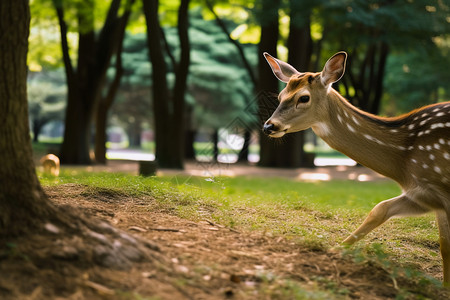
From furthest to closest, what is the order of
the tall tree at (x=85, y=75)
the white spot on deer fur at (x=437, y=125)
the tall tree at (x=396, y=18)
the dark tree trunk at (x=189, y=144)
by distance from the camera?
1. the dark tree trunk at (x=189, y=144)
2. the tall tree at (x=85, y=75)
3. the tall tree at (x=396, y=18)
4. the white spot on deer fur at (x=437, y=125)

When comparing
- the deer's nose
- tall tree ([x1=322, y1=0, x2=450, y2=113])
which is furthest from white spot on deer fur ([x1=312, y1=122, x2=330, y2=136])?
tall tree ([x1=322, y1=0, x2=450, y2=113])

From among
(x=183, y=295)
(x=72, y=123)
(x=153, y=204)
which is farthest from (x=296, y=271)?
(x=72, y=123)

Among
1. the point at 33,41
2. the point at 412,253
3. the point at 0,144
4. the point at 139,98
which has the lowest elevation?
the point at 412,253

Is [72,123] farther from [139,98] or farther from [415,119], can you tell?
[415,119]

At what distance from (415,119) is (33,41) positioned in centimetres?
2364

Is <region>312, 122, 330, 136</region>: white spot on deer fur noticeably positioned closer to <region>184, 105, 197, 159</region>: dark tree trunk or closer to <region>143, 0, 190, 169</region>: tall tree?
<region>143, 0, 190, 169</region>: tall tree

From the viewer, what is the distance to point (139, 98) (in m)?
33.7

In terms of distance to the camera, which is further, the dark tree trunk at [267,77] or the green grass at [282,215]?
the dark tree trunk at [267,77]

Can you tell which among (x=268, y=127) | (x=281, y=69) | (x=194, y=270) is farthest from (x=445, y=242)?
(x=194, y=270)

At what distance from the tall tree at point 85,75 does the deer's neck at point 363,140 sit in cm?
1520

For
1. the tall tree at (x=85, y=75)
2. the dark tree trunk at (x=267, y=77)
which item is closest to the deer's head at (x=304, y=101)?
the dark tree trunk at (x=267, y=77)

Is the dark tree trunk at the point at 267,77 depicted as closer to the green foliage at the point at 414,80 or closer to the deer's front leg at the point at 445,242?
the green foliage at the point at 414,80

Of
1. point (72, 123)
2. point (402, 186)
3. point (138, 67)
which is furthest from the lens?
point (138, 67)

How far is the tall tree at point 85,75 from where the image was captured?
20.1m
